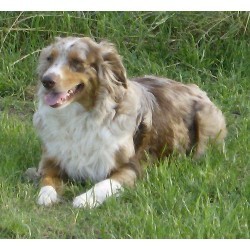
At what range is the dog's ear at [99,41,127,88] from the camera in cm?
683

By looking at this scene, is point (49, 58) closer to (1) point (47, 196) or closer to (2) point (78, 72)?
(2) point (78, 72)

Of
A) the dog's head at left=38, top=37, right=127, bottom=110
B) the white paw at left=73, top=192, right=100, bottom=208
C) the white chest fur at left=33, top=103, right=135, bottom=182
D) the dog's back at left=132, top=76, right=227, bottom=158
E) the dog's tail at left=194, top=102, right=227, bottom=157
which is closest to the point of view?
the white paw at left=73, top=192, right=100, bottom=208

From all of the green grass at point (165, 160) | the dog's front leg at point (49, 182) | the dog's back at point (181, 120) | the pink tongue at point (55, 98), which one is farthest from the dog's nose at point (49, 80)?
the dog's back at point (181, 120)

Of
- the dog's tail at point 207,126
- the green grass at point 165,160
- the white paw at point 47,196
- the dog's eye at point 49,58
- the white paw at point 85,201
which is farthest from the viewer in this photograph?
the dog's tail at point 207,126

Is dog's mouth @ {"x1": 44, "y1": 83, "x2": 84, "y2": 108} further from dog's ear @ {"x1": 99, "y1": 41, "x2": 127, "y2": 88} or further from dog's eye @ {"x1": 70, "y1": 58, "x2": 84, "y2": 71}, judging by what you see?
dog's ear @ {"x1": 99, "y1": 41, "x2": 127, "y2": 88}

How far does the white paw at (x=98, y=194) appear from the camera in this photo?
6.28 meters

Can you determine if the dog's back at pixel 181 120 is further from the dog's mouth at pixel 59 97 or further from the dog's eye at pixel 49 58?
the dog's eye at pixel 49 58

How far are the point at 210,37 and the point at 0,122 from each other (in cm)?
293

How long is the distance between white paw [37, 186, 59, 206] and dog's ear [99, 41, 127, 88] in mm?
1030

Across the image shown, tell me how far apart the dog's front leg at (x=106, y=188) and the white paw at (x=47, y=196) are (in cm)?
19

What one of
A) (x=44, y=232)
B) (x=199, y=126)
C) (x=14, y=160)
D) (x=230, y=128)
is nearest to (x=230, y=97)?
(x=230, y=128)

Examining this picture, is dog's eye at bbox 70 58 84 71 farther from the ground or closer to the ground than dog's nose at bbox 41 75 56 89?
farther from the ground

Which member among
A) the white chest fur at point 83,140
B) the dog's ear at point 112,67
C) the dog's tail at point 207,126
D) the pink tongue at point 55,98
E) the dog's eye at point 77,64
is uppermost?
the dog's eye at point 77,64

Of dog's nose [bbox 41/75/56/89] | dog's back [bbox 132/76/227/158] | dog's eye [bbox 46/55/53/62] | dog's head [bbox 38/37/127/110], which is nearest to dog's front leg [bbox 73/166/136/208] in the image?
dog's back [bbox 132/76/227/158]
